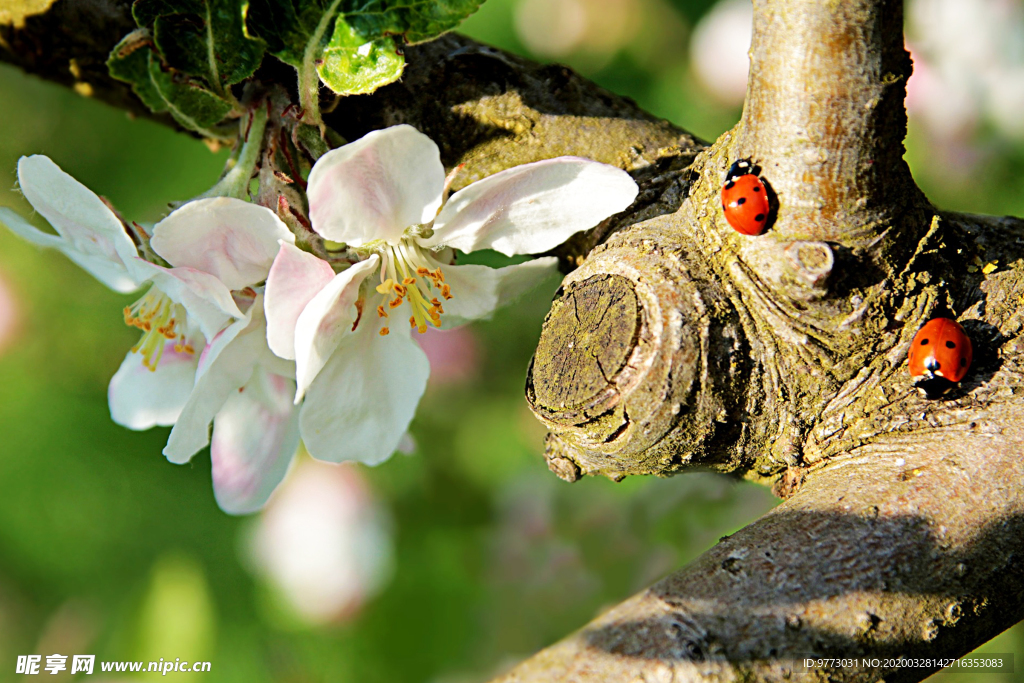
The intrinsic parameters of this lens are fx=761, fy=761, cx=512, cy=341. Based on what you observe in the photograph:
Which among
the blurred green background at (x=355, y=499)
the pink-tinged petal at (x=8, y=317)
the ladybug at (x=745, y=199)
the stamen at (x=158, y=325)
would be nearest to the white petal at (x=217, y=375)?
the stamen at (x=158, y=325)

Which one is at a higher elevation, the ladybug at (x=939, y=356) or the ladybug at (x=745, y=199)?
the ladybug at (x=745, y=199)

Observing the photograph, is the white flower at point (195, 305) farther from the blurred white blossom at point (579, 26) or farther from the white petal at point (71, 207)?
the blurred white blossom at point (579, 26)

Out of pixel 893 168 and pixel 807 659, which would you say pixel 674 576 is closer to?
pixel 807 659

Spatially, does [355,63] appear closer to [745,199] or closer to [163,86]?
[163,86]

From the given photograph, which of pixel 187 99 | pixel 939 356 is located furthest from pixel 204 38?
pixel 939 356

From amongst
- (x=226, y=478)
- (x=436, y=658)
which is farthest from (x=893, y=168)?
(x=436, y=658)
